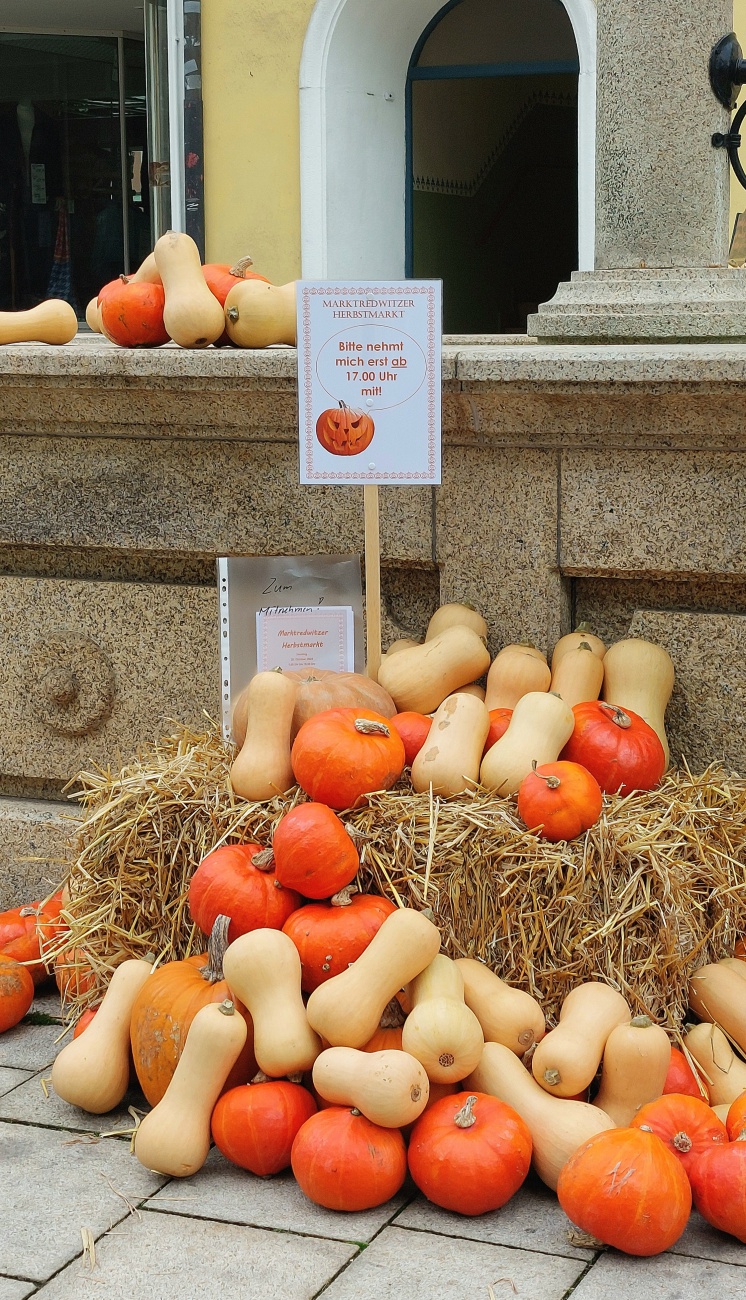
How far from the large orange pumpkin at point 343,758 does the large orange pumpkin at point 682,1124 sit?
0.84m

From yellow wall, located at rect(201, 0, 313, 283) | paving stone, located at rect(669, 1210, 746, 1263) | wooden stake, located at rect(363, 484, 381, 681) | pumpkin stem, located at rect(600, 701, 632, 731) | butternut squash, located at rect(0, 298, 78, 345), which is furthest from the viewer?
yellow wall, located at rect(201, 0, 313, 283)

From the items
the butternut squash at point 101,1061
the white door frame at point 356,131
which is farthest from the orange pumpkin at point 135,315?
the white door frame at point 356,131

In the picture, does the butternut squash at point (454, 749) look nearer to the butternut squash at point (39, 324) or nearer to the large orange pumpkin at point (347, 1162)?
the large orange pumpkin at point (347, 1162)

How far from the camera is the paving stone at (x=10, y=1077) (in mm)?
3061

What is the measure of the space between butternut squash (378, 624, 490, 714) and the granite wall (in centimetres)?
24

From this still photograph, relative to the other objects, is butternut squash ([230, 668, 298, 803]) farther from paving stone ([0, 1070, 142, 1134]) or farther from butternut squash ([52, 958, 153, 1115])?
paving stone ([0, 1070, 142, 1134])

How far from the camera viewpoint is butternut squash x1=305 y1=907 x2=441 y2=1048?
2.61m

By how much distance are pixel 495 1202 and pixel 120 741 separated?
6.32 feet

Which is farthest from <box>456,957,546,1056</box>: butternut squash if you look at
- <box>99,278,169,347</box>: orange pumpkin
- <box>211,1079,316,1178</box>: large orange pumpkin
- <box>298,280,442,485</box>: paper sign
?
<box>99,278,169,347</box>: orange pumpkin

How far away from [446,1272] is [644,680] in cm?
145

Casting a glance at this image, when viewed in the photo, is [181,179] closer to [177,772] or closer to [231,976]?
[177,772]

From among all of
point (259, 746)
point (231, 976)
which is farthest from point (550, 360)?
point (231, 976)

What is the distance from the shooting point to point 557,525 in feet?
11.3

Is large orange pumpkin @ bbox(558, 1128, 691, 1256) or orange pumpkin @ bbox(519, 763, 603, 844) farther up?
orange pumpkin @ bbox(519, 763, 603, 844)
